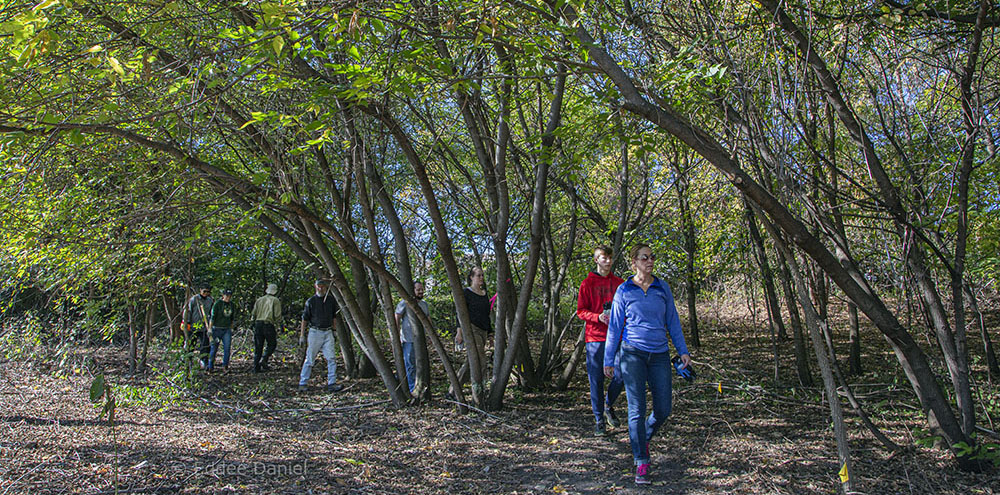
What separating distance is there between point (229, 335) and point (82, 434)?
4.98 m

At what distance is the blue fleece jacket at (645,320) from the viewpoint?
4.28m

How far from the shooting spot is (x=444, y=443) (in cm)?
Answer: 520

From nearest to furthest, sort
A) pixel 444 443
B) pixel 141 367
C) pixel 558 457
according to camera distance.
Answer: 1. pixel 558 457
2. pixel 444 443
3. pixel 141 367

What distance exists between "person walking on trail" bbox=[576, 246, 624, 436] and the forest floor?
273 millimetres

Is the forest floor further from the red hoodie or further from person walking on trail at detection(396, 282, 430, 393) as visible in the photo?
the red hoodie

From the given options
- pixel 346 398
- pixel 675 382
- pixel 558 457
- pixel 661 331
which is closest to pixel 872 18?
pixel 661 331

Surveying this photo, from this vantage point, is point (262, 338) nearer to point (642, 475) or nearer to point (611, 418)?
point (611, 418)

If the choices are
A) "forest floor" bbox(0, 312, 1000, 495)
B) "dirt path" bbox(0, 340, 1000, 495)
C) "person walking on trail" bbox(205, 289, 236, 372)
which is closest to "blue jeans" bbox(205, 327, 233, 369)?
"person walking on trail" bbox(205, 289, 236, 372)

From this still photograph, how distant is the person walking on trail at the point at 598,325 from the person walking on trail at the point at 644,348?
0.98 metres

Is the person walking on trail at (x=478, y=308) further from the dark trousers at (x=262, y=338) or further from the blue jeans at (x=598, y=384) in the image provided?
the dark trousers at (x=262, y=338)

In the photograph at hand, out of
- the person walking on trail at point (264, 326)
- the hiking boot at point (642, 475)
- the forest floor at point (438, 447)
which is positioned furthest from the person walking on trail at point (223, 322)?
the hiking boot at point (642, 475)

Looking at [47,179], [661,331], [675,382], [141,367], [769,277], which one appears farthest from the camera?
[141,367]

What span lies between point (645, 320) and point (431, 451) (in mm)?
2057

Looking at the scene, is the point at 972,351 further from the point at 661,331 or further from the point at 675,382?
the point at 661,331
